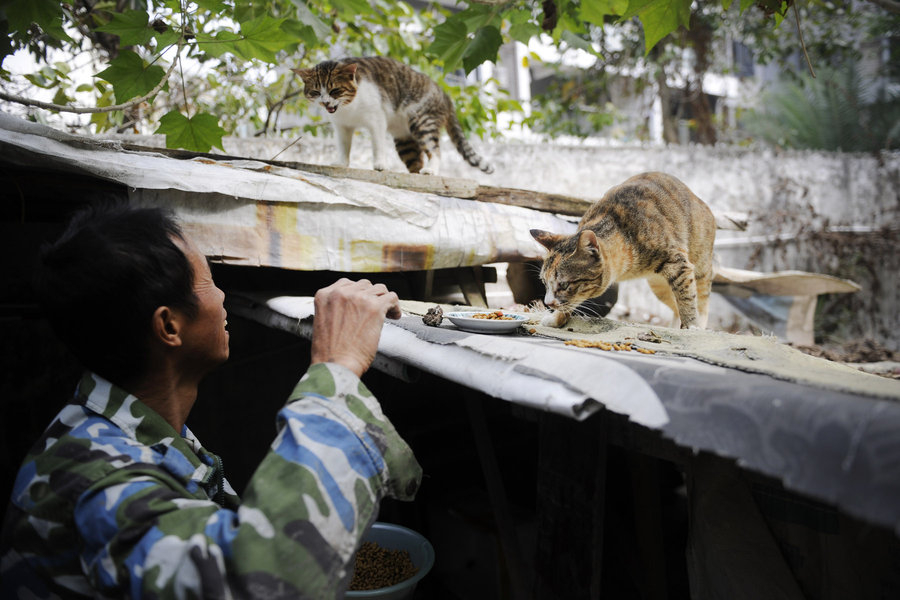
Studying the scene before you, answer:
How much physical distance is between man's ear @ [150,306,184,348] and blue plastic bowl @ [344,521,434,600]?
4.06 ft

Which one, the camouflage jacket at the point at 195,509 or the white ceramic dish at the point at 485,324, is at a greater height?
the white ceramic dish at the point at 485,324

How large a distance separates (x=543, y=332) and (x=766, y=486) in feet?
2.44

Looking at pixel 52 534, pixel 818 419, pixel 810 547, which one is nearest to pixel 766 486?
pixel 810 547

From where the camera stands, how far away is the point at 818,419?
0.70 metres

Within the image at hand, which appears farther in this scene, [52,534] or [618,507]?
[618,507]

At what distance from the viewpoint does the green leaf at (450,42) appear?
2449 mm

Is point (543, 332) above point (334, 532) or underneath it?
above

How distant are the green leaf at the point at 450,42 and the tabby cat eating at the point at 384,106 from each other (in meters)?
1.22

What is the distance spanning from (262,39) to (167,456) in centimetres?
199

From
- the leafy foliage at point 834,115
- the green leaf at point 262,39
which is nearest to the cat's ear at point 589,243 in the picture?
the green leaf at point 262,39

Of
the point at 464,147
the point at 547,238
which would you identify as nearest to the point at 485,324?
the point at 547,238

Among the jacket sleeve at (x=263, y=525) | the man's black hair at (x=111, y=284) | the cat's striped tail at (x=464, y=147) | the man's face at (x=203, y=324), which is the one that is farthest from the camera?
the cat's striped tail at (x=464, y=147)

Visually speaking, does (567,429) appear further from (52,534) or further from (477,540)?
(477,540)

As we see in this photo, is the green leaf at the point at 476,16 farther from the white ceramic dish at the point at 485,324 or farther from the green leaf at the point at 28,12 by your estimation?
the green leaf at the point at 28,12
